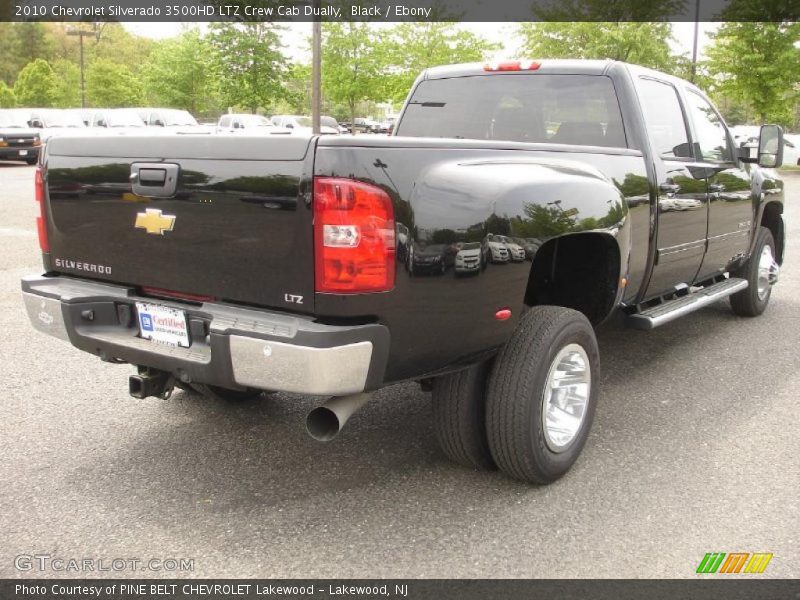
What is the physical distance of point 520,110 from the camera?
15.3 ft

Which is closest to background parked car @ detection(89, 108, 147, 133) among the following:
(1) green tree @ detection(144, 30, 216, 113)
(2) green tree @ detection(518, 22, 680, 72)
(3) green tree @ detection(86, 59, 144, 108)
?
(2) green tree @ detection(518, 22, 680, 72)

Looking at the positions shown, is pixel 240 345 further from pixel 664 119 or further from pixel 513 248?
pixel 664 119

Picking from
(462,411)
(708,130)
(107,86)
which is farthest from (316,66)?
(107,86)

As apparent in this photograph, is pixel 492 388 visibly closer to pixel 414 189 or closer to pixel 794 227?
pixel 414 189

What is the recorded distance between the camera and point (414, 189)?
8.75 feet

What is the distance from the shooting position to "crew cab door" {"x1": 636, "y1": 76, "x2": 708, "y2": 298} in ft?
14.1

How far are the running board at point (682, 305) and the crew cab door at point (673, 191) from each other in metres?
0.10

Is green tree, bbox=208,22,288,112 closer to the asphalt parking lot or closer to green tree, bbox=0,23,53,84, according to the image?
the asphalt parking lot

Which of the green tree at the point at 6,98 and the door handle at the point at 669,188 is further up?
the green tree at the point at 6,98

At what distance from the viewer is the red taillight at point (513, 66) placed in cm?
466

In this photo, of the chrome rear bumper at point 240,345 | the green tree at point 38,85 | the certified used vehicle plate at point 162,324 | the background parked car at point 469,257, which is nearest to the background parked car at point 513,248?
the background parked car at point 469,257

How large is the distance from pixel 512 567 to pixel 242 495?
120 cm

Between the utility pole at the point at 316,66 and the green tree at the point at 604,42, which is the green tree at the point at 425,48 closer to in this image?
the green tree at the point at 604,42

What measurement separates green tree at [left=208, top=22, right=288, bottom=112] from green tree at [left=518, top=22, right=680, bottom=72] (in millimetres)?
11011
